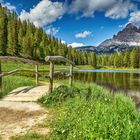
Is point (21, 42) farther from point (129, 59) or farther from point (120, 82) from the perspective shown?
point (120, 82)

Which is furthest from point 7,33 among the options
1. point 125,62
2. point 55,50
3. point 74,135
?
point 74,135

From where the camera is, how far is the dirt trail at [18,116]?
9562 millimetres

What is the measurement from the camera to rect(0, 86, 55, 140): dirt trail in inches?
376

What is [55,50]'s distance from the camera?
150 metres

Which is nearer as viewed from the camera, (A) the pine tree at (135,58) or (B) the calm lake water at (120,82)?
(B) the calm lake water at (120,82)

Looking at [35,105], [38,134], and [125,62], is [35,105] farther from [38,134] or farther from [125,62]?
[125,62]

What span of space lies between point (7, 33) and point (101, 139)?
126184 mm

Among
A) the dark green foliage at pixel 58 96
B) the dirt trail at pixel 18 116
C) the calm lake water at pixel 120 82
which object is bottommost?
the calm lake water at pixel 120 82

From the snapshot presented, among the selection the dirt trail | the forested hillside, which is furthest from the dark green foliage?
the forested hillside

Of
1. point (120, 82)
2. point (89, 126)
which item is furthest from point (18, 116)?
point (120, 82)

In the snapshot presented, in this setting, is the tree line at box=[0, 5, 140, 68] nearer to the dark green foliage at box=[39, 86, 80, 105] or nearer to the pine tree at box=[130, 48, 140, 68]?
the pine tree at box=[130, 48, 140, 68]

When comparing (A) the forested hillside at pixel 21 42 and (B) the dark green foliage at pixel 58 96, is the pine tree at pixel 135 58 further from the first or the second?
(B) the dark green foliage at pixel 58 96

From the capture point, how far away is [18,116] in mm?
11516

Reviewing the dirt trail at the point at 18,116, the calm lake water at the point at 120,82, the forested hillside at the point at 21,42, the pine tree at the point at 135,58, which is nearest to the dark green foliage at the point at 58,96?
the dirt trail at the point at 18,116
